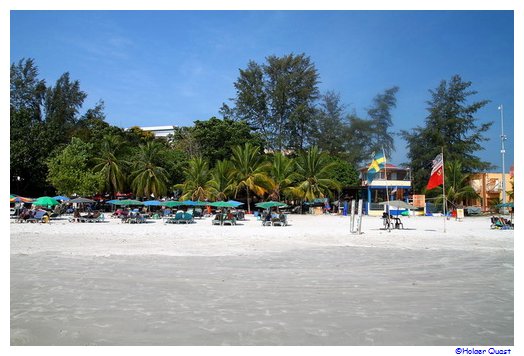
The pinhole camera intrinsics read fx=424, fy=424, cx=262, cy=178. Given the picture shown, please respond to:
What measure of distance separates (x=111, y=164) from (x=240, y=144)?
1350cm

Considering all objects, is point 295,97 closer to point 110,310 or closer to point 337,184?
point 337,184

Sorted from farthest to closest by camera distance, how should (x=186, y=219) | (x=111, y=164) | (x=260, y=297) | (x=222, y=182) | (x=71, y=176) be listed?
(x=111, y=164), (x=222, y=182), (x=71, y=176), (x=186, y=219), (x=260, y=297)

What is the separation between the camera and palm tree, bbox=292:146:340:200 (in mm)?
40406

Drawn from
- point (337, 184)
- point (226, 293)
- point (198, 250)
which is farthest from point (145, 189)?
point (226, 293)

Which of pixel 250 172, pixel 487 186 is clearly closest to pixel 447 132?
pixel 487 186

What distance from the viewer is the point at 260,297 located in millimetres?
6699

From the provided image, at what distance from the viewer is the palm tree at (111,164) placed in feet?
134

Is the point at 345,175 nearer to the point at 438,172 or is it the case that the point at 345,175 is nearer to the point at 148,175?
the point at 148,175

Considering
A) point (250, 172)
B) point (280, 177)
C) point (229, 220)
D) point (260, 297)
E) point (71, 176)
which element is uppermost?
point (250, 172)

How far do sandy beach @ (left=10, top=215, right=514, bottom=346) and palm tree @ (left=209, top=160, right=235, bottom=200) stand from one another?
25.8 metres

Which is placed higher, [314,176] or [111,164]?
[111,164]

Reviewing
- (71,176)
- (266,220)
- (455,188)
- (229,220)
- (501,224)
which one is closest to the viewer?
(501,224)

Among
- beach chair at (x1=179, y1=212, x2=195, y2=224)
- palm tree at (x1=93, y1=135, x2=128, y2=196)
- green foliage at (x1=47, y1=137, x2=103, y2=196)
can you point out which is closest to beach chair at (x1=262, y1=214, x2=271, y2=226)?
beach chair at (x1=179, y1=212, x2=195, y2=224)
